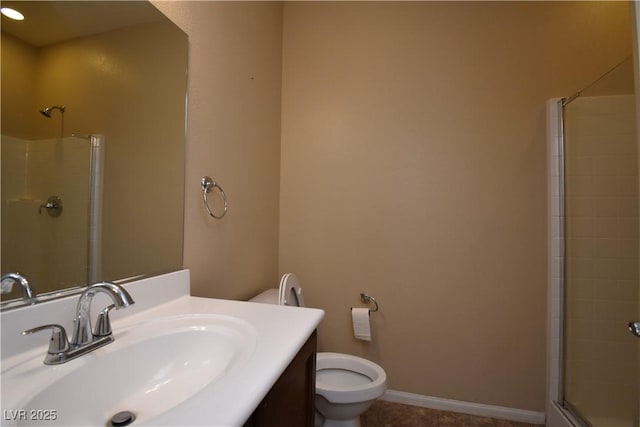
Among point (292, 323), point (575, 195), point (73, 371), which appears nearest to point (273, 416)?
point (292, 323)

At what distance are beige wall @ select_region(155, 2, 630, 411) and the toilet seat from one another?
278mm

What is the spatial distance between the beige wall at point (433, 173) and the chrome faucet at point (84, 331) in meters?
1.29

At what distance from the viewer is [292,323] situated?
0.75 metres

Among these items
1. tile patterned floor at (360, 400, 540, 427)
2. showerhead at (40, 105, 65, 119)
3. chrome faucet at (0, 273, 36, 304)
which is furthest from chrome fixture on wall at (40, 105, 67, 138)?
tile patterned floor at (360, 400, 540, 427)

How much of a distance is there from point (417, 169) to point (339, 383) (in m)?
1.28

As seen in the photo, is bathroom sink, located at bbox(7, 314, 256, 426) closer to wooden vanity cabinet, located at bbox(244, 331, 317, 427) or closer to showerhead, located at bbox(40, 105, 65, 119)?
wooden vanity cabinet, located at bbox(244, 331, 317, 427)

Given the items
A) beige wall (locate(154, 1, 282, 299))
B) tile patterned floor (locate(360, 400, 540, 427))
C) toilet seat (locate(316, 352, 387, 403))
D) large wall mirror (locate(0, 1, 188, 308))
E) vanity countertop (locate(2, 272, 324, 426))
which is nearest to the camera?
vanity countertop (locate(2, 272, 324, 426))

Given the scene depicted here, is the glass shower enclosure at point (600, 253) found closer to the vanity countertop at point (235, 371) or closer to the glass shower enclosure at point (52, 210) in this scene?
the vanity countertop at point (235, 371)

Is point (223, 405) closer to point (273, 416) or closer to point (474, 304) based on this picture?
point (273, 416)

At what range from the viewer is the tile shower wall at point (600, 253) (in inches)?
50.5

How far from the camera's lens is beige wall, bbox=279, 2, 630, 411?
5.30ft

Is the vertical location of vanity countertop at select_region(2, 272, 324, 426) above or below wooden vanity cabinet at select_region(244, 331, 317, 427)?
above

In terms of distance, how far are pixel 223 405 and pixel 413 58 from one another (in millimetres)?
1972

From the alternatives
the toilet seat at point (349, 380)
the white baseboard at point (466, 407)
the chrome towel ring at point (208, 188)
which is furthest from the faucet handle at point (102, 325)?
the white baseboard at point (466, 407)
